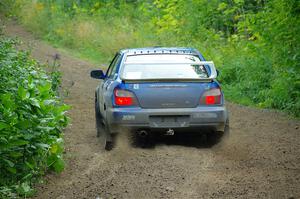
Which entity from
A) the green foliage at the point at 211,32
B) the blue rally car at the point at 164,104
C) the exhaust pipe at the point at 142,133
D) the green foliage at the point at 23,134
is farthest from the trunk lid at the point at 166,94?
the green foliage at the point at 211,32

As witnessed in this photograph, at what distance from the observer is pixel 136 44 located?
2622cm

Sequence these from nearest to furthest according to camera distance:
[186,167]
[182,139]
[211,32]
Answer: [186,167] < [182,139] < [211,32]

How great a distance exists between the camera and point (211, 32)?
Result: 2370cm

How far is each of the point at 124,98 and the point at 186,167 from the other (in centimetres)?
168

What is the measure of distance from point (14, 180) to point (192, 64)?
389cm

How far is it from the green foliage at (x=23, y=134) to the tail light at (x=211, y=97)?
84.9 inches

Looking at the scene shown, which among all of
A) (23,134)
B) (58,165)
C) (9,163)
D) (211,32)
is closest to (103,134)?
(58,165)

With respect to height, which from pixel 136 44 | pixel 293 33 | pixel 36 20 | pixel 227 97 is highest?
pixel 293 33

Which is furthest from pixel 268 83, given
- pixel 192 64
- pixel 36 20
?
pixel 36 20

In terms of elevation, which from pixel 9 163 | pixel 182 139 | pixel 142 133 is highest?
pixel 9 163

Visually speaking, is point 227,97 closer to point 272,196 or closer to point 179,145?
point 179,145

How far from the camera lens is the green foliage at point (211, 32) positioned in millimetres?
16016

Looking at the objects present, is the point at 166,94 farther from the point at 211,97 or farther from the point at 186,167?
the point at 186,167

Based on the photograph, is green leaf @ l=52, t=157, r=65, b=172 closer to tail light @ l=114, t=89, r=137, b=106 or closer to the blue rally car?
the blue rally car
